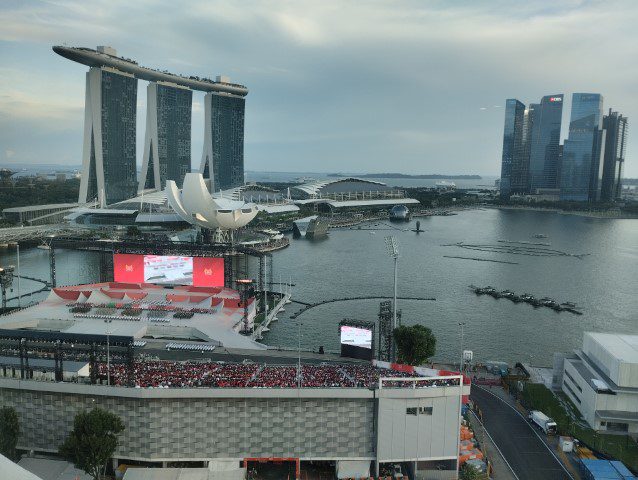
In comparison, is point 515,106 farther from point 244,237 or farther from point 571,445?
point 571,445

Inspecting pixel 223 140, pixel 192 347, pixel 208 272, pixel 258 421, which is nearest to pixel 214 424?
pixel 258 421

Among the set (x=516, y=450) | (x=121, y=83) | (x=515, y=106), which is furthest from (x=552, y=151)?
(x=516, y=450)

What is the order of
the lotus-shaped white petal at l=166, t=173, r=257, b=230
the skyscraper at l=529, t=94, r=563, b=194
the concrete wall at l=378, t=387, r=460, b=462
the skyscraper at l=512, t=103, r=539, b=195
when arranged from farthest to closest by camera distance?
the skyscraper at l=512, t=103, r=539, b=195 < the skyscraper at l=529, t=94, r=563, b=194 < the lotus-shaped white petal at l=166, t=173, r=257, b=230 < the concrete wall at l=378, t=387, r=460, b=462

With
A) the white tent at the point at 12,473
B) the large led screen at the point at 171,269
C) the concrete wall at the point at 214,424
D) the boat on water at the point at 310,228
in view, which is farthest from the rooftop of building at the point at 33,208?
the white tent at the point at 12,473

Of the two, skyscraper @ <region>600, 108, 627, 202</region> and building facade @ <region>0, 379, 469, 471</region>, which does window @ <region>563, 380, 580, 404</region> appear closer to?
building facade @ <region>0, 379, 469, 471</region>

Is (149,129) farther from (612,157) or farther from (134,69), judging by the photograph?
(612,157)

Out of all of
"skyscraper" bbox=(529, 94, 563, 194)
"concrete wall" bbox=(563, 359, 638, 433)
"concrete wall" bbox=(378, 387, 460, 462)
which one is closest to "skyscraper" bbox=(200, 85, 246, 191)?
"concrete wall" bbox=(563, 359, 638, 433)
